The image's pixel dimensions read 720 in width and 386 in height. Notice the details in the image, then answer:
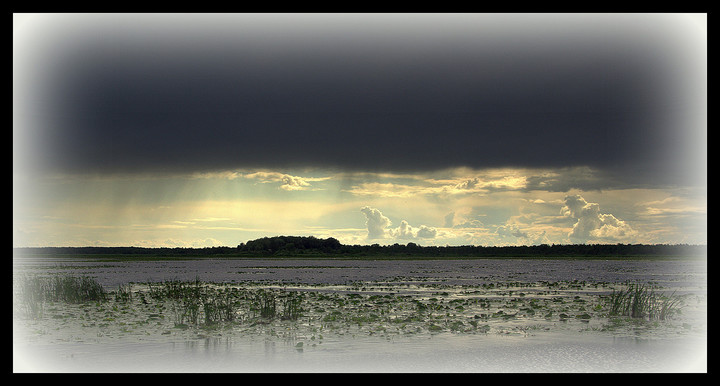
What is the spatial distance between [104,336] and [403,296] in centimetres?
1498

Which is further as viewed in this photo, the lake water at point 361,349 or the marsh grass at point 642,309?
the marsh grass at point 642,309

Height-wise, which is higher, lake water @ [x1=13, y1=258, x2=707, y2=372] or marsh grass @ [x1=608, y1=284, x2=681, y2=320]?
marsh grass @ [x1=608, y1=284, x2=681, y2=320]

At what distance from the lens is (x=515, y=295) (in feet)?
99.3

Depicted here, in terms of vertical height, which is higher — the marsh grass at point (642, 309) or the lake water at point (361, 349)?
the marsh grass at point (642, 309)

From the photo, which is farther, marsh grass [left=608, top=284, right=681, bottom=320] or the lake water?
marsh grass [left=608, top=284, right=681, bottom=320]

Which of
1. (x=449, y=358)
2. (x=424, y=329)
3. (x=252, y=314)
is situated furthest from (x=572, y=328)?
(x=252, y=314)

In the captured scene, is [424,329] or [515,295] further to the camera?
[515,295]

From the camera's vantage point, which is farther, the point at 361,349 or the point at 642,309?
the point at 642,309

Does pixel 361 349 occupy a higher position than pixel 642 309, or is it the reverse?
pixel 642 309
